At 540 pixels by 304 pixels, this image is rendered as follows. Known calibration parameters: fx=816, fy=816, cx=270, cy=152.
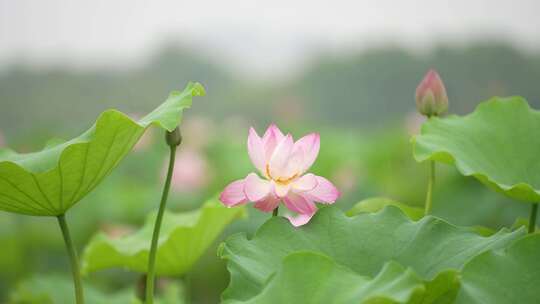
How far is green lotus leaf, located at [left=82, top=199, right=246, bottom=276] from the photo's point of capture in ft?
3.79

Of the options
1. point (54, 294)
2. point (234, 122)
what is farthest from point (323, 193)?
point (234, 122)

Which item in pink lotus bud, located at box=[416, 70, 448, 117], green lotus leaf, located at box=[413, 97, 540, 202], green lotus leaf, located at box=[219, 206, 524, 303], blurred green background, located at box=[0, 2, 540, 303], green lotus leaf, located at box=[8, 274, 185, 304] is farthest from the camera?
blurred green background, located at box=[0, 2, 540, 303]

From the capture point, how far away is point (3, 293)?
9.08 ft

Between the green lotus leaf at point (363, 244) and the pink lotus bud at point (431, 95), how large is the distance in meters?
0.31

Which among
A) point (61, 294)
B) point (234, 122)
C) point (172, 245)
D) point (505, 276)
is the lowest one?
point (234, 122)

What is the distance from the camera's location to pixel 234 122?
198 inches

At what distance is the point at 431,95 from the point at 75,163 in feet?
1.70

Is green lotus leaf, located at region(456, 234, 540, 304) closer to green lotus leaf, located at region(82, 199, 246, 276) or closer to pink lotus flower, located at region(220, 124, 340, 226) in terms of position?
pink lotus flower, located at region(220, 124, 340, 226)

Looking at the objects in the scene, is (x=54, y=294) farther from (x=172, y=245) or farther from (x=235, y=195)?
(x=235, y=195)

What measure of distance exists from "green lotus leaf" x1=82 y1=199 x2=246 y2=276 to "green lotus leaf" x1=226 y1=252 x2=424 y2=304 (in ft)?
Answer: 1.39

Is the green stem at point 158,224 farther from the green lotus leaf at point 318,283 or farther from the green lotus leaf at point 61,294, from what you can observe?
the green lotus leaf at point 61,294

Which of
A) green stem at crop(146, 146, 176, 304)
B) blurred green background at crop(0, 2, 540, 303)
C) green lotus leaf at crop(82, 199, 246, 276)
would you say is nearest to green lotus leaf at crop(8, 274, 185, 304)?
green lotus leaf at crop(82, 199, 246, 276)

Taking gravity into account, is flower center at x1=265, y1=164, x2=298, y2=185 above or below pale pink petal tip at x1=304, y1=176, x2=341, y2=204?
above

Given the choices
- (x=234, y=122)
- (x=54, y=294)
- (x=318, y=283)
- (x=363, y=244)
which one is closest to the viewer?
(x=318, y=283)
